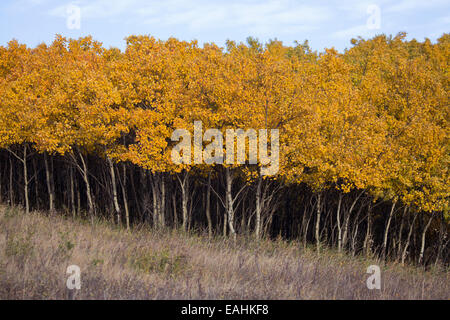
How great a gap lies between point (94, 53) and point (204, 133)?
1786cm

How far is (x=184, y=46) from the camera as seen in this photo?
31281 millimetres

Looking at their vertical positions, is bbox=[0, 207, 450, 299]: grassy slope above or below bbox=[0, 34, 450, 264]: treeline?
below

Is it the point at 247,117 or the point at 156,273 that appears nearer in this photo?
the point at 156,273

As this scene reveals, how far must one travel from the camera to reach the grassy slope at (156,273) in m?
9.29

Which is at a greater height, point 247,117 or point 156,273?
point 247,117

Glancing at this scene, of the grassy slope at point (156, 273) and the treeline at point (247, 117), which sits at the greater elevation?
the treeline at point (247, 117)

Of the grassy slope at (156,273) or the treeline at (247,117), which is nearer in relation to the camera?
the grassy slope at (156,273)

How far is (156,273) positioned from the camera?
36.8 ft

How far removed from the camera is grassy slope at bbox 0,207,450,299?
30.5ft

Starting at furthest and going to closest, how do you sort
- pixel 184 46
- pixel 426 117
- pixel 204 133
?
pixel 184 46, pixel 426 117, pixel 204 133

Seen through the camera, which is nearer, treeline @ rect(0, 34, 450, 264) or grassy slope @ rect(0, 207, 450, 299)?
grassy slope @ rect(0, 207, 450, 299)
